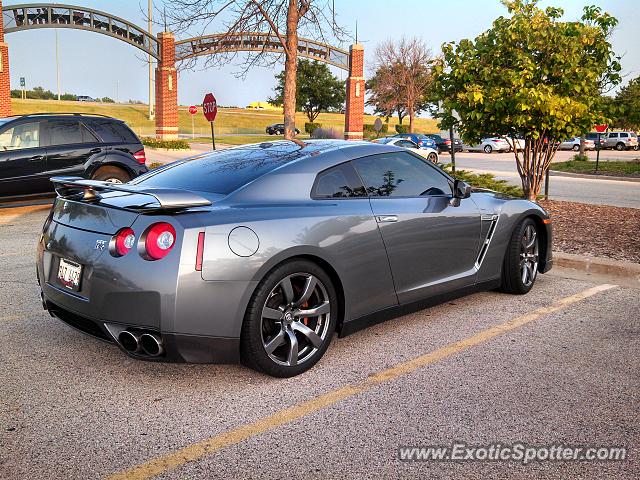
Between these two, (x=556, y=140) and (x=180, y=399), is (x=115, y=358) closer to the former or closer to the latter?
(x=180, y=399)

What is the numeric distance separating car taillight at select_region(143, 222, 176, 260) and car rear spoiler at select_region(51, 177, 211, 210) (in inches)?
4.6

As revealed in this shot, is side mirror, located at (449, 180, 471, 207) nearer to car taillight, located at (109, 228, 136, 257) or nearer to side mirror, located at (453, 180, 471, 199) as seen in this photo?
side mirror, located at (453, 180, 471, 199)

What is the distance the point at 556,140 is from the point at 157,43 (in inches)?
1240

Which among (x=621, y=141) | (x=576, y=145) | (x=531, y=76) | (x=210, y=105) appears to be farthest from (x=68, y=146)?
(x=621, y=141)

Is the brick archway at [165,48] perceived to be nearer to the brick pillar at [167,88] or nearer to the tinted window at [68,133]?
the brick pillar at [167,88]

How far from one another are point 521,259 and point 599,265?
1844 millimetres

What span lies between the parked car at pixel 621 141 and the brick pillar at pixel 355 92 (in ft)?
75.0

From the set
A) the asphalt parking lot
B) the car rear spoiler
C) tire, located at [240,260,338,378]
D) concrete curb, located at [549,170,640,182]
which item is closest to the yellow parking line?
the asphalt parking lot

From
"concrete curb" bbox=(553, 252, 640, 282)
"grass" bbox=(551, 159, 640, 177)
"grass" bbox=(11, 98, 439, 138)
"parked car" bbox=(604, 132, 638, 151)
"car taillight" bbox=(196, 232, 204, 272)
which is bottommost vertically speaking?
"concrete curb" bbox=(553, 252, 640, 282)

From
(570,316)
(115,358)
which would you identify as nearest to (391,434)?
(115,358)

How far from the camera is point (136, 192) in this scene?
4.07 metres

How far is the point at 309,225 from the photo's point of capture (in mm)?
4066

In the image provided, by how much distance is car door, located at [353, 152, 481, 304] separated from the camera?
466 cm

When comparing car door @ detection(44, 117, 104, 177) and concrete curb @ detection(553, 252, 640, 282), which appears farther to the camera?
car door @ detection(44, 117, 104, 177)
